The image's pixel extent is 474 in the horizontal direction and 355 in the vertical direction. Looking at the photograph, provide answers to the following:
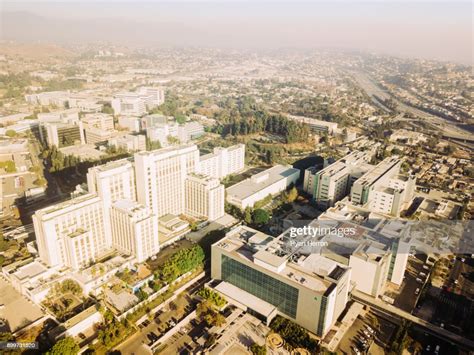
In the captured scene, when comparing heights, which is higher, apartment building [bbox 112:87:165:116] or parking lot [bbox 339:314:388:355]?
apartment building [bbox 112:87:165:116]

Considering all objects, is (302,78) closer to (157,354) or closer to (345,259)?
(345,259)

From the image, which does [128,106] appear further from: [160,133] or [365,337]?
[365,337]

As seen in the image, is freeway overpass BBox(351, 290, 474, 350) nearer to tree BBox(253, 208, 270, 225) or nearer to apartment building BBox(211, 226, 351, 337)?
apartment building BBox(211, 226, 351, 337)

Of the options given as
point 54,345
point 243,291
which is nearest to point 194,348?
point 243,291

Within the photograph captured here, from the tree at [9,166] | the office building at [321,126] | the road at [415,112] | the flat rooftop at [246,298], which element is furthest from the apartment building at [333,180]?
the road at [415,112]

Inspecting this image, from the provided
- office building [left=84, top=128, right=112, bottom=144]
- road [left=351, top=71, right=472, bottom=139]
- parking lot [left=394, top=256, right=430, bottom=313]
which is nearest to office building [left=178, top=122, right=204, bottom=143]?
office building [left=84, top=128, right=112, bottom=144]

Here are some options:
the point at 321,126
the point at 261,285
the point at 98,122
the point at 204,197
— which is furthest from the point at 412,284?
the point at 98,122
